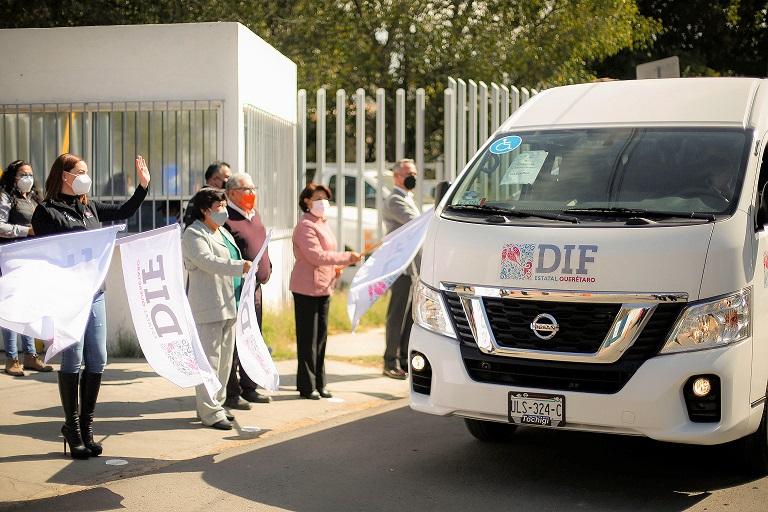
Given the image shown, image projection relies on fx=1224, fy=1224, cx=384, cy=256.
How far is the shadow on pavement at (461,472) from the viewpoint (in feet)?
21.9

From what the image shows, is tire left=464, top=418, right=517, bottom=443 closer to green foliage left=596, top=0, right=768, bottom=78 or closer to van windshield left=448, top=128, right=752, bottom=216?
van windshield left=448, top=128, right=752, bottom=216

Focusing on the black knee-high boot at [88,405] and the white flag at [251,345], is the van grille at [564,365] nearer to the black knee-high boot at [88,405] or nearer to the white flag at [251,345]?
the white flag at [251,345]

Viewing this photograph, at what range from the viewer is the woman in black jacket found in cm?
759

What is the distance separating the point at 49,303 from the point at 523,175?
2.97 metres

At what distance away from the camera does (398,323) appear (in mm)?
11250

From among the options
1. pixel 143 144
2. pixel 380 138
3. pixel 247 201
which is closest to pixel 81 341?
pixel 247 201

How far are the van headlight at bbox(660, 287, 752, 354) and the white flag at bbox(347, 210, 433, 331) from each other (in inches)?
158

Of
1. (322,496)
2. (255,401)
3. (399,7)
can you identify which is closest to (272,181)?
(255,401)

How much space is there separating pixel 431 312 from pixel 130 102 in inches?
231

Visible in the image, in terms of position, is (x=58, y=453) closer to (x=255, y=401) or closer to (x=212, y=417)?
(x=212, y=417)

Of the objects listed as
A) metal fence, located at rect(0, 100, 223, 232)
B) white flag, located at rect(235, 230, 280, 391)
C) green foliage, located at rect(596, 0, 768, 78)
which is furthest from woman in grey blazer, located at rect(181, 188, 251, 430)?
green foliage, located at rect(596, 0, 768, 78)

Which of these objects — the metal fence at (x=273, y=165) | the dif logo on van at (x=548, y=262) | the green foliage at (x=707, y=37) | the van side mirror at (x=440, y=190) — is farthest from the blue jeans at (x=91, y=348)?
the green foliage at (x=707, y=37)

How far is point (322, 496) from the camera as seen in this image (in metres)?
6.79

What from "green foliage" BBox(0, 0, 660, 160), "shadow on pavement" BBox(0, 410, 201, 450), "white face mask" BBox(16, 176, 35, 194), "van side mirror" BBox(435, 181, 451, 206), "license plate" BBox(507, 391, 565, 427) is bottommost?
"shadow on pavement" BBox(0, 410, 201, 450)
